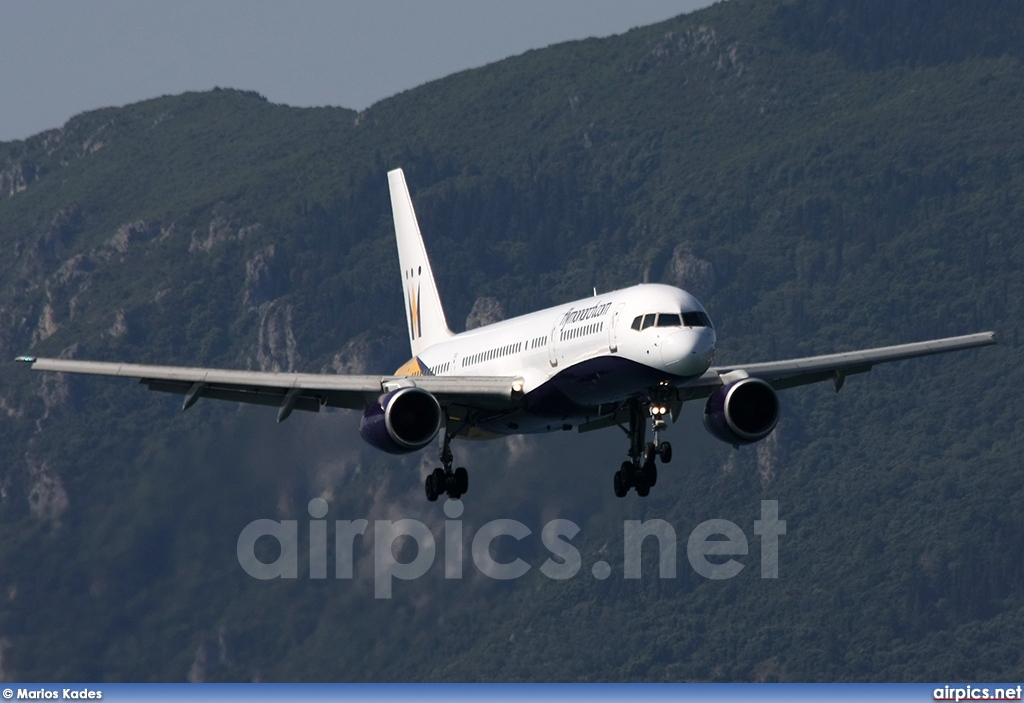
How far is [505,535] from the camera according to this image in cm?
19625

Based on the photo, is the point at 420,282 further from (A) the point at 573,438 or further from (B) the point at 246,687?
(B) the point at 246,687

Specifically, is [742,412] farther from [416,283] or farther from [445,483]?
[416,283]

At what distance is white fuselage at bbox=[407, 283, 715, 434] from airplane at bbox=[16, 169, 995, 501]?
4 cm

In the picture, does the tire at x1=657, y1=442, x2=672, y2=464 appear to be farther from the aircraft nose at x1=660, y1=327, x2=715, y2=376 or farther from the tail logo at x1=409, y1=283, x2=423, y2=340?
the tail logo at x1=409, y1=283, x2=423, y2=340

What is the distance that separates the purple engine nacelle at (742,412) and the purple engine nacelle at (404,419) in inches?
332

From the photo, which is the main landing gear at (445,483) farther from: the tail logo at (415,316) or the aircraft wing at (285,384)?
the tail logo at (415,316)

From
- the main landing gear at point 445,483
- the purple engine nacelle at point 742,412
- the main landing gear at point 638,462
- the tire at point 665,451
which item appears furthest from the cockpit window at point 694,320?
the main landing gear at point 445,483

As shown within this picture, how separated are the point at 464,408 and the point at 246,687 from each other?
13241 centimetres

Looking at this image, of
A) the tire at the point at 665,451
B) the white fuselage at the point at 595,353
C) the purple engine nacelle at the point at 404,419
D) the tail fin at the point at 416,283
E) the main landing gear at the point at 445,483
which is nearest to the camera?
the white fuselage at the point at 595,353

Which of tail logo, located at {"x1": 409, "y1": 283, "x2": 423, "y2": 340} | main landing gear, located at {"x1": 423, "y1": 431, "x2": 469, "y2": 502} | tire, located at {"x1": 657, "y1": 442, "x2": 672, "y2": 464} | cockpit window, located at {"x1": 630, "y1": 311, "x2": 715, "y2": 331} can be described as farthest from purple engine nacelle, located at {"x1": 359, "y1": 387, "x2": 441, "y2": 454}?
tail logo, located at {"x1": 409, "y1": 283, "x2": 423, "y2": 340}

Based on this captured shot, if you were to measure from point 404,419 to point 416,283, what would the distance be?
27.8 metres

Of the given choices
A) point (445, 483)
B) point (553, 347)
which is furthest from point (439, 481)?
point (553, 347)

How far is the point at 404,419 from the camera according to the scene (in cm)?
6725

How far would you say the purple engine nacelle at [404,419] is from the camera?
66.9m
